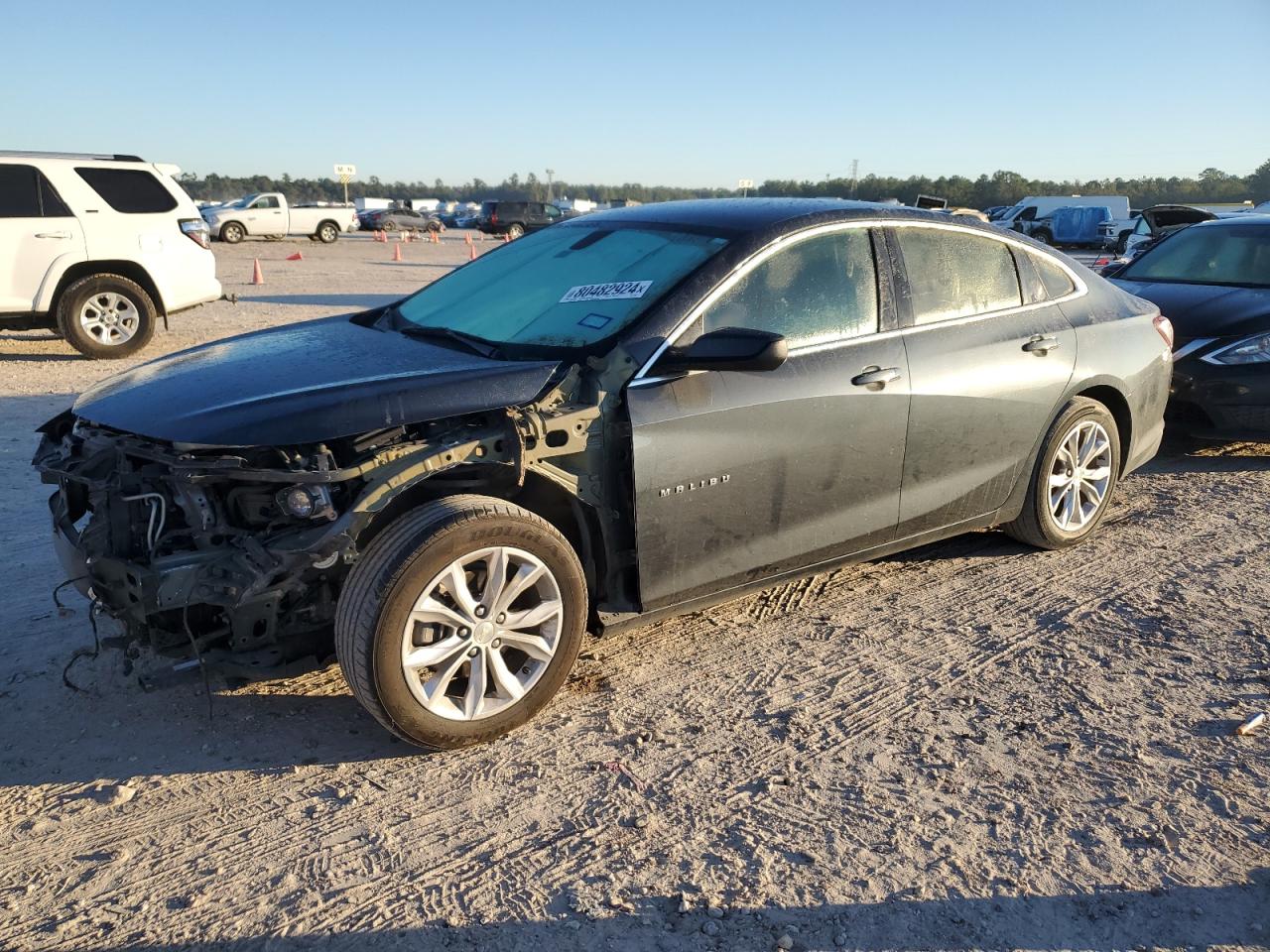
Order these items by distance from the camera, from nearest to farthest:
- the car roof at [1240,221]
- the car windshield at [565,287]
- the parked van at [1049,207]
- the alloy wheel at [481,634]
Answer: the alloy wheel at [481,634]
the car windshield at [565,287]
the car roof at [1240,221]
the parked van at [1049,207]

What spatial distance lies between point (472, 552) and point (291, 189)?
121 meters

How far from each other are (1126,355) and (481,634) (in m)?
3.66

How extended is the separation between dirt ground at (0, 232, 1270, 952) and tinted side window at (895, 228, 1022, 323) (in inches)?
51.3

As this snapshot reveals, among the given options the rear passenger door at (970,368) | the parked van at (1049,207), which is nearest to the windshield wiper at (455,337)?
the rear passenger door at (970,368)

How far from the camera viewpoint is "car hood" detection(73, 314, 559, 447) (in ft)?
10.1

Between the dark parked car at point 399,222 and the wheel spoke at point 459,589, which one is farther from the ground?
→ the dark parked car at point 399,222

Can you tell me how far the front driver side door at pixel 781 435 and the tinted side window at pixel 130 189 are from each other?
27.8 ft

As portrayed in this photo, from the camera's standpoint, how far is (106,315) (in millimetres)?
9875

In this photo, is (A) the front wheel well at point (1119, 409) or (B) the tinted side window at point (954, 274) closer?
(B) the tinted side window at point (954, 274)

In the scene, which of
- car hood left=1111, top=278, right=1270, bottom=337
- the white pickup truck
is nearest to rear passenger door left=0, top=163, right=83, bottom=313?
car hood left=1111, top=278, right=1270, bottom=337

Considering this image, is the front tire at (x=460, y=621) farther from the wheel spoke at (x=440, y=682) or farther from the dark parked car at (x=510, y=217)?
the dark parked car at (x=510, y=217)

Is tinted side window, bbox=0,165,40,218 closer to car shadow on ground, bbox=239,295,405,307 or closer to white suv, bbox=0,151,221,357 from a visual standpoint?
white suv, bbox=0,151,221,357

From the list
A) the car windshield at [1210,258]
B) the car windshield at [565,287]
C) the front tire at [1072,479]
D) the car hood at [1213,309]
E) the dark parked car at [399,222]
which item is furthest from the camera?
the dark parked car at [399,222]

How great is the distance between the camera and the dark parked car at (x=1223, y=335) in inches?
254
